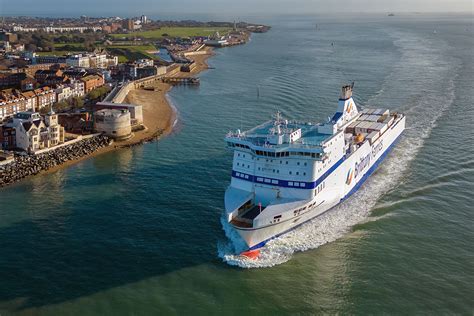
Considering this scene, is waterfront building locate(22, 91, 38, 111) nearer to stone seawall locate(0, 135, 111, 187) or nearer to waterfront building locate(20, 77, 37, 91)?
waterfront building locate(20, 77, 37, 91)

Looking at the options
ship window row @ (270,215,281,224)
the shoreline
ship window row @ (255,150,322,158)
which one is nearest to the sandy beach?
the shoreline

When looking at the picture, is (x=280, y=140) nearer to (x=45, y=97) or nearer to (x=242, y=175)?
(x=242, y=175)

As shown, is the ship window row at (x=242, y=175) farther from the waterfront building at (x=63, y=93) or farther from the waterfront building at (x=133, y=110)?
the waterfront building at (x=63, y=93)

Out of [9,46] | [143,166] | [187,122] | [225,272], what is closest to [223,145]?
[143,166]

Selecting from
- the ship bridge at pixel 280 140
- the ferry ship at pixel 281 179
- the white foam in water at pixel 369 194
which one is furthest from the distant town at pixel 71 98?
the white foam in water at pixel 369 194

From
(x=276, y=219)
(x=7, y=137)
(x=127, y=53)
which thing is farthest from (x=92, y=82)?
(x=276, y=219)

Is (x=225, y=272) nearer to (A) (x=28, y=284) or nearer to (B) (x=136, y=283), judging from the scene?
(B) (x=136, y=283)
